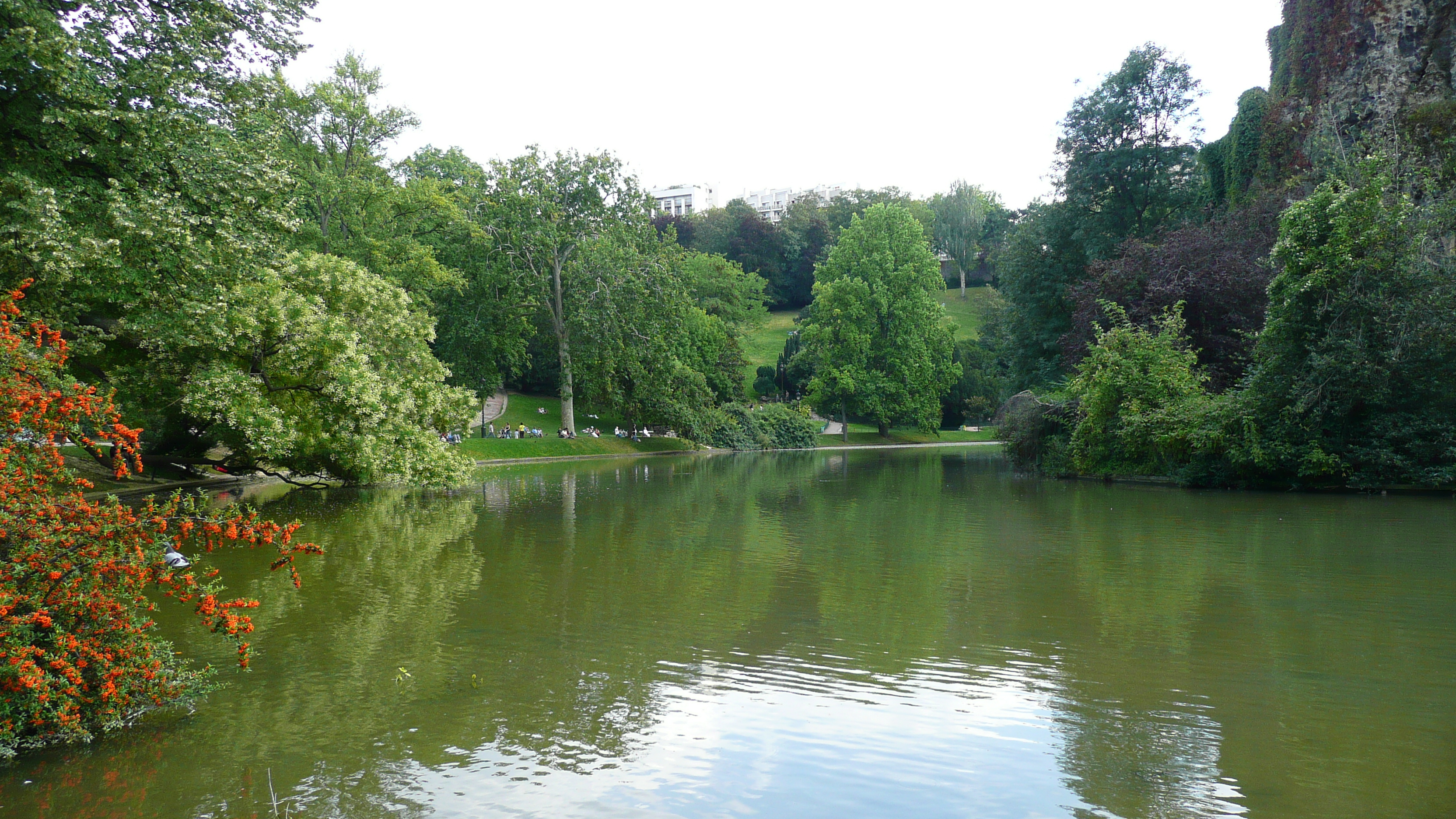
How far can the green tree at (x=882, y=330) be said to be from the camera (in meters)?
59.3

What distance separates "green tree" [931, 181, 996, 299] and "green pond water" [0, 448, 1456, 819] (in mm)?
96157

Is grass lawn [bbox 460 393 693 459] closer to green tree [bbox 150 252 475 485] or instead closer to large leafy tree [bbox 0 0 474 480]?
green tree [bbox 150 252 475 485]

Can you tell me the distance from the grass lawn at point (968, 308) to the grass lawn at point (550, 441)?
37030 millimetres

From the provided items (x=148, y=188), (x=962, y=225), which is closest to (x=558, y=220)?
(x=148, y=188)

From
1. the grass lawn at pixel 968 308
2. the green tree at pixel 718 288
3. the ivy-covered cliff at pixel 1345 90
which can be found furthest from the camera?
the grass lawn at pixel 968 308

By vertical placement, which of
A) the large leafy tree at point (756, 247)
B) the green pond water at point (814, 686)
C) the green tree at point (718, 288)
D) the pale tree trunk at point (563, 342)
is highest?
the large leafy tree at point (756, 247)

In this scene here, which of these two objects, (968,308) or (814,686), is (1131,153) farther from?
(968,308)

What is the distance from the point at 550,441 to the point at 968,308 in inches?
2668

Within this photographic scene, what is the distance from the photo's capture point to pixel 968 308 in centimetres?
10038

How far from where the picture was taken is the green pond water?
5.08m

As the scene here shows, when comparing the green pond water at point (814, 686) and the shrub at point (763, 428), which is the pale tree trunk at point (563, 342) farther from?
the green pond water at point (814, 686)

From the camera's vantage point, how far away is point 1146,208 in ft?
134

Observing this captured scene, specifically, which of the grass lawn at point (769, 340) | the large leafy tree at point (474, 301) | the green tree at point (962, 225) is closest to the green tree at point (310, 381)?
the large leafy tree at point (474, 301)

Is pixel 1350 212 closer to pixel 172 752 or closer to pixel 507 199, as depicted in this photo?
pixel 172 752
